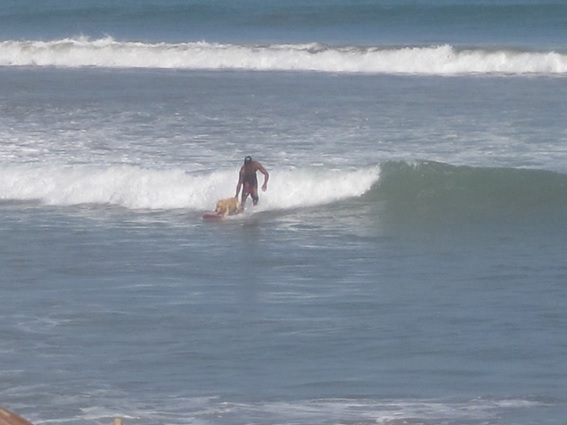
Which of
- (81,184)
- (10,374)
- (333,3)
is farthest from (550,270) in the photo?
(333,3)

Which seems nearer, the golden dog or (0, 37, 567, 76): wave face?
the golden dog

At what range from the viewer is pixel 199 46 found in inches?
1710

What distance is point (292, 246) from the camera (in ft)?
52.9

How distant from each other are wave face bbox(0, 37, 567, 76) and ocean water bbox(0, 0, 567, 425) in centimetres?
24

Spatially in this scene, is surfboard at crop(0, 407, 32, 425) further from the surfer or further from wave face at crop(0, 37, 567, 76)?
wave face at crop(0, 37, 567, 76)

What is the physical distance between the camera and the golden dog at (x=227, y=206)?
18031 millimetres

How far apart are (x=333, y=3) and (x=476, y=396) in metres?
54.8

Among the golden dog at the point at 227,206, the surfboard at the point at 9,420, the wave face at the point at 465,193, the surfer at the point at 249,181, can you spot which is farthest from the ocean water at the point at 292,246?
the surfboard at the point at 9,420

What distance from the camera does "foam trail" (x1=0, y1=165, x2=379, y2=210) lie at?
64.1 ft

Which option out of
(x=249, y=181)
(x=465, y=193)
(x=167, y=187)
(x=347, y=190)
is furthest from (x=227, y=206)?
(x=465, y=193)

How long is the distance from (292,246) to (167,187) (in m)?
4.37

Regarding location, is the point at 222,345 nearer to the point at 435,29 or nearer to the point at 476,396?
the point at 476,396

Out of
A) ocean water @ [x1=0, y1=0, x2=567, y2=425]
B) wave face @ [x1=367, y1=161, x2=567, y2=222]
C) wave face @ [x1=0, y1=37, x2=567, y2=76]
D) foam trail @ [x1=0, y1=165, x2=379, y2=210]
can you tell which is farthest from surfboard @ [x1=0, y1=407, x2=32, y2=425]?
wave face @ [x1=0, y1=37, x2=567, y2=76]

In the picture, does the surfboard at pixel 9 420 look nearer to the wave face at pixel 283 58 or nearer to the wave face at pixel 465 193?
the wave face at pixel 465 193
